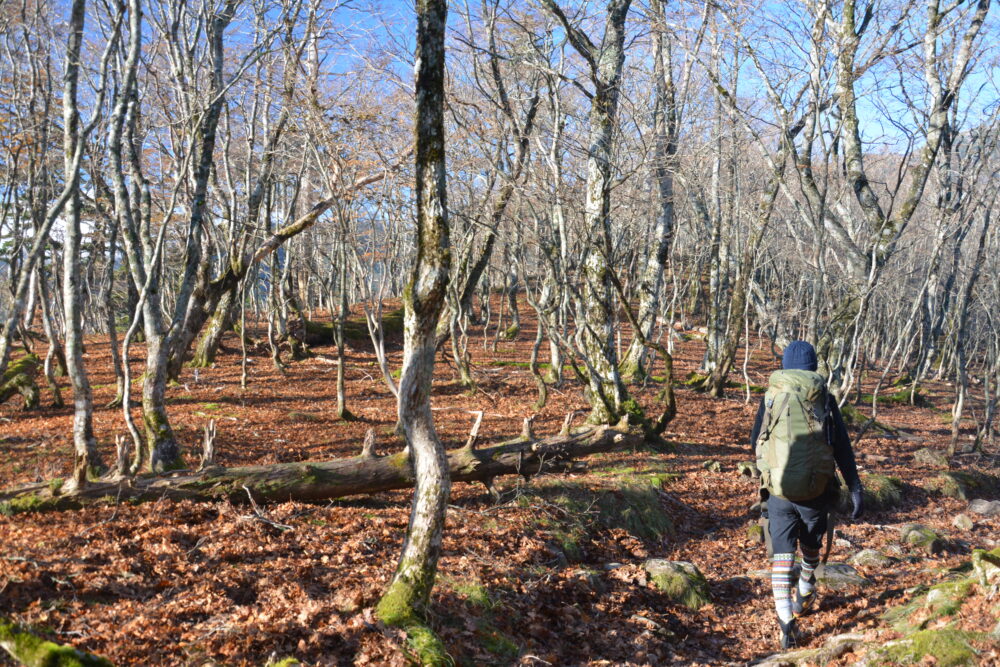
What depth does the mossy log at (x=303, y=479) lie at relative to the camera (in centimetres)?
557

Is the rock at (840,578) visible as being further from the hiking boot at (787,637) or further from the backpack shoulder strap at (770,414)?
the backpack shoulder strap at (770,414)

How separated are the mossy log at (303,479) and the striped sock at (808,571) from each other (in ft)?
11.3

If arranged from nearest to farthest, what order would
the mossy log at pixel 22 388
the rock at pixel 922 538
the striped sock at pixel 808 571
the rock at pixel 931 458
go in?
1. the striped sock at pixel 808 571
2. the rock at pixel 922 538
3. the mossy log at pixel 22 388
4. the rock at pixel 931 458

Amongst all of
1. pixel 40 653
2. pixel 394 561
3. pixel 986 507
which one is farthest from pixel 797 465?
pixel 986 507

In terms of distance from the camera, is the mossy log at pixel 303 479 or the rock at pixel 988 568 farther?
the mossy log at pixel 303 479

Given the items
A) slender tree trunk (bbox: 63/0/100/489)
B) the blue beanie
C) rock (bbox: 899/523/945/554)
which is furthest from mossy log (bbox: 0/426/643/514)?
rock (bbox: 899/523/945/554)

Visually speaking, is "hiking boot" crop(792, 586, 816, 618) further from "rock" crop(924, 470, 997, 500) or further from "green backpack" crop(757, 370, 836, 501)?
"rock" crop(924, 470, 997, 500)

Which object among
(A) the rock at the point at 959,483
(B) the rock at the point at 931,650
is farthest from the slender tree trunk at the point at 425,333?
(A) the rock at the point at 959,483

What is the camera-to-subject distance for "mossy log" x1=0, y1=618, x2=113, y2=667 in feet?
9.41

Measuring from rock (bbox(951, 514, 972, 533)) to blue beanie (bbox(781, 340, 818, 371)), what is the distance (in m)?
5.46

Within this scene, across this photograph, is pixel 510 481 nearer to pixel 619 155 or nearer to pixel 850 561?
pixel 850 561

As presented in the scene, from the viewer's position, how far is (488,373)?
52.6 ft

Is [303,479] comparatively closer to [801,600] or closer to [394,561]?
[394,561]

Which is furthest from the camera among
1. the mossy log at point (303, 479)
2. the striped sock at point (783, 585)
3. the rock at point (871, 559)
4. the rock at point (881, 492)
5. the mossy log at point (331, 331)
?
the mossy log at point (331, 331)
